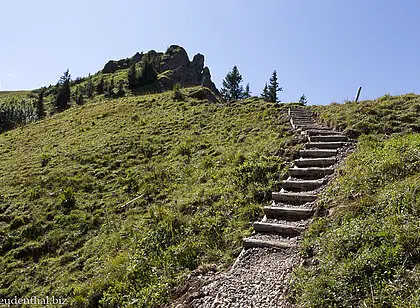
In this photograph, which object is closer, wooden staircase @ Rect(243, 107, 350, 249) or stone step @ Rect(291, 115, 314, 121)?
wooden staircase @ Rect(243, 107, 350, 249)

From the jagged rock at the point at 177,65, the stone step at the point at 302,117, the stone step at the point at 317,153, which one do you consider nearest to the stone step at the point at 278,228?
the stone step at the point at 317,153

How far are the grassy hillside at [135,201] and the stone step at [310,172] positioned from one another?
0.41m

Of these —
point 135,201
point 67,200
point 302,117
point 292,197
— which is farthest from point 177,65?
point 292,197

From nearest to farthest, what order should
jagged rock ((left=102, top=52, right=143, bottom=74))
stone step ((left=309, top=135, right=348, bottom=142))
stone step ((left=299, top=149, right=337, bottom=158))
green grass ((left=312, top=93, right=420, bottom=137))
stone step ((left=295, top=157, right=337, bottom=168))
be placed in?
stone step ((left=295, top=157, right=337, bottom=168))
stone step ((left=299, top=149, right=337, bottom=158))
green grass ((left=312, top=93, right=420, bottom=137))
stone step ((left=309, top=135, right=348, bottom=142))
jagged rock ((left=102, top=52, right=143, bottom=74))

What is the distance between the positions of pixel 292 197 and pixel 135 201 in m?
4.90

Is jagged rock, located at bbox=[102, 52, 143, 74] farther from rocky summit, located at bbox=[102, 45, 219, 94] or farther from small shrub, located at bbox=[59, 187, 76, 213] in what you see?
small shrub, located at bbox=[59, 187, 76, 213]

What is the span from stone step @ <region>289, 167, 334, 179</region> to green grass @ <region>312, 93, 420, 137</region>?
8.59ft

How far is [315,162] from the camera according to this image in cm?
764

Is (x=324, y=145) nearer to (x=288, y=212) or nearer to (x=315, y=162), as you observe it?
(x=315, y=162)

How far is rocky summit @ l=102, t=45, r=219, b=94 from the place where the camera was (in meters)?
76.2

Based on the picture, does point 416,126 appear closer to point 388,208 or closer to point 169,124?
point 388,208

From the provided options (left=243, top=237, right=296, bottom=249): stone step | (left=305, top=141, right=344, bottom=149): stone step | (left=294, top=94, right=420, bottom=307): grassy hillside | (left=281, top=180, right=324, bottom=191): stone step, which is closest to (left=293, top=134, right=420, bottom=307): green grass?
(left=294, top=94, right=420, bottom=307): grassy hillside

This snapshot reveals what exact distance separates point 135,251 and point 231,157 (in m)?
4.46

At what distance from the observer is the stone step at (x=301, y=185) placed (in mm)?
6676
